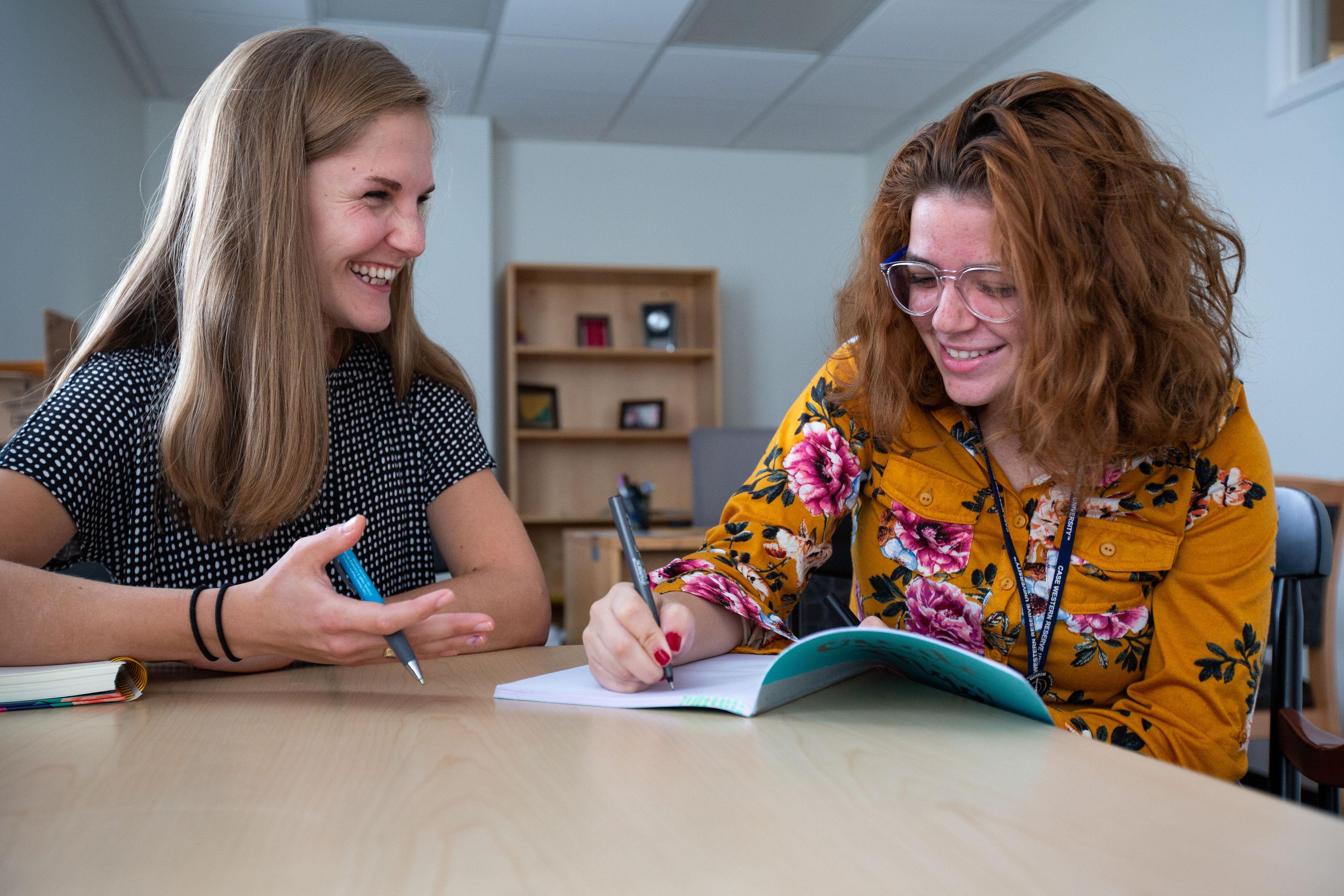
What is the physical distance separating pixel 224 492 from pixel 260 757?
496 millimetres

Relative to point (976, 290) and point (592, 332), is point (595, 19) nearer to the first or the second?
point (592, 332)

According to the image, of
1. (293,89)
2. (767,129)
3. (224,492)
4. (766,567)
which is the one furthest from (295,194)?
(767,129)

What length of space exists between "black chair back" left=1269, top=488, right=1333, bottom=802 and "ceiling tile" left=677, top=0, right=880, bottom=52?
10.7 feet

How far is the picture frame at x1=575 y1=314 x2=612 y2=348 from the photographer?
5492 millimetres

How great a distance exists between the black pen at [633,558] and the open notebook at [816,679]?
0.18 feet

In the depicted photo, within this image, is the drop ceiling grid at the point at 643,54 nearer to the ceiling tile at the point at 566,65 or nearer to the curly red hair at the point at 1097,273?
the ceiling tile at the point at 566,65

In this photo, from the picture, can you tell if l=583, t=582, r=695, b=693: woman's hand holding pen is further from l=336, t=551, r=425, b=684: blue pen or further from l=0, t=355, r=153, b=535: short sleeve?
l=0, t=355, r=153, b=535: short sleeve

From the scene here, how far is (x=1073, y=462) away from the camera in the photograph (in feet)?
3.22

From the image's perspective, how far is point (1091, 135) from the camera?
0.96 m

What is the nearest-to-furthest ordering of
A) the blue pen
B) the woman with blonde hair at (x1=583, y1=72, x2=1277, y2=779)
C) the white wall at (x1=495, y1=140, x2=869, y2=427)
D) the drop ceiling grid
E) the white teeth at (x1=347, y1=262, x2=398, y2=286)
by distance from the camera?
the blue pen → the woman with blonde hair at (x1=583, y1=72, x2=1277, y2=779) → the white teeth at (x1=347, y1=262, x2=398, y2=286) → the drop ceiling grid → the white wall at (x1=495, y1=140, x2=869, y2=427)

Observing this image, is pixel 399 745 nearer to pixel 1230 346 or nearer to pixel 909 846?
pixel 909 846

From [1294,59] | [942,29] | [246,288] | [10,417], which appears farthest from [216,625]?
[942,29]

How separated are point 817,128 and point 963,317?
4787 millimetres

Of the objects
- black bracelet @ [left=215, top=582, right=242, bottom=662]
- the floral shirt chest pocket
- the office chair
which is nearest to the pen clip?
black bracelet @ [left=215, top=582, right=242, bottom=662]
